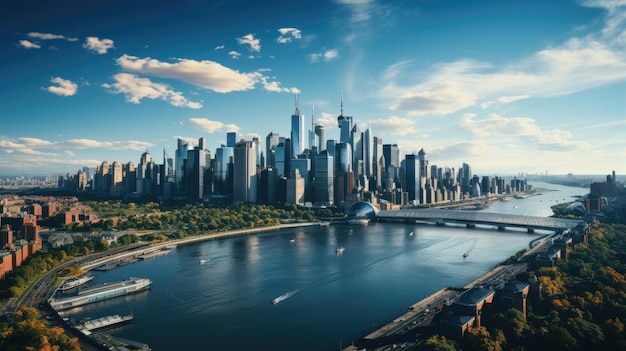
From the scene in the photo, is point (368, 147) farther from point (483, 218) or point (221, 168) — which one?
point (483, 218)

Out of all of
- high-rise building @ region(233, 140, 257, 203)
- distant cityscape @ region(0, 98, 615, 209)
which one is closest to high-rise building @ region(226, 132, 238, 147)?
distant cityscape @ region(0, 98, 615, 209)

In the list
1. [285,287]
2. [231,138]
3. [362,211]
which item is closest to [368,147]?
[231,138]

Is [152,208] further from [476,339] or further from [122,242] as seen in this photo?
[476,339]

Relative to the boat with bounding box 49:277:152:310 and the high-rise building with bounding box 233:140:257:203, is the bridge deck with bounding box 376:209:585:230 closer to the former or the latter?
the high-rise building with bounding box 233:140:257:203

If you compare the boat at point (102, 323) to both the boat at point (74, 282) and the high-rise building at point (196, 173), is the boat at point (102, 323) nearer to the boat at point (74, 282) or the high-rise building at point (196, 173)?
the boat at point (74, 282)

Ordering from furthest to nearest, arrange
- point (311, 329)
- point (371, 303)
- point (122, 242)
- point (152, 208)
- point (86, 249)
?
1. point (152, 208)
2. point (122, 242)
3. point (86, 249)
4. point (371, 303)
5. point (311, 329)

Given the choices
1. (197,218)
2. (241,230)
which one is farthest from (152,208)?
(241,230)

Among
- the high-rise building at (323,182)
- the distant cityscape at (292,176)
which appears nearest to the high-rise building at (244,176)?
the distant cityscape at (292,176)

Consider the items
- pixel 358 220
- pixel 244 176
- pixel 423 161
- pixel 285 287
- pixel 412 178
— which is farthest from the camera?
pixel 423 161
